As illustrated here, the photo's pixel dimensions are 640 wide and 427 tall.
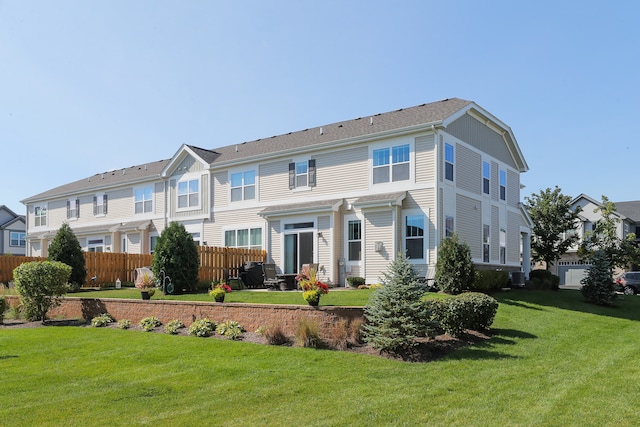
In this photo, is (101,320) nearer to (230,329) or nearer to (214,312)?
(214,312)

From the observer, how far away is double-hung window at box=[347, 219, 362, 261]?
21.1 meters

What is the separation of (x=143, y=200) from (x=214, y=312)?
1949 cm

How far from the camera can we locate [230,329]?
38.7ft

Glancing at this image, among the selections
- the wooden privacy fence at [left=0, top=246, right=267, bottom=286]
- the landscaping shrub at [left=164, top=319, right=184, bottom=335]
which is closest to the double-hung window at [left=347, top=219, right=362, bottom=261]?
the wooden privacy fence at [left=0, top=246, right=267, bottom=286]

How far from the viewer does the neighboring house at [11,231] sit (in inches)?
2221

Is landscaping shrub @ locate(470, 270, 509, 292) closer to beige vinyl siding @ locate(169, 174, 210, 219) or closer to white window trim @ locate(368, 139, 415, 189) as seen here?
white window trim @ locate(368, 139, 415, 189)

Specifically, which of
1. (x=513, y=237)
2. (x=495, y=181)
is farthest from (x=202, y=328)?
(x=513, y=237)

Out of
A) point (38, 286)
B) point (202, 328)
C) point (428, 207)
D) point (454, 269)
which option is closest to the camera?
point (202, 328)

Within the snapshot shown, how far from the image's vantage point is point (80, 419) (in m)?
6.33

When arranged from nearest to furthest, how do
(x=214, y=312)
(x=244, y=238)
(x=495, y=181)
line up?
(x=214, y=312), (x=495, y=181), (x=244, y=238)

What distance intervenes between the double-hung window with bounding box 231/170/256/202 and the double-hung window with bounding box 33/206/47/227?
18.4 metres

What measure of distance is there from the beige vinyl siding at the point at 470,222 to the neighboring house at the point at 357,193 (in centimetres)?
4

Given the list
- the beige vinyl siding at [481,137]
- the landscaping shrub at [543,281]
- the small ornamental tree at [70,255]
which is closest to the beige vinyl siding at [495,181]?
the beige vinyl siding at [481,137]

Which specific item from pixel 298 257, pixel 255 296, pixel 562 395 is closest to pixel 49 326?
pixel 255 296
